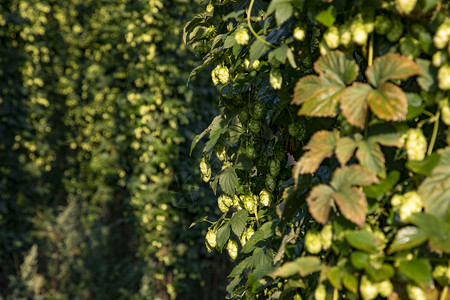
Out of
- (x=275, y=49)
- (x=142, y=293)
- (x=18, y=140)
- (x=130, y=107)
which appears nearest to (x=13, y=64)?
(x=18, y=140)

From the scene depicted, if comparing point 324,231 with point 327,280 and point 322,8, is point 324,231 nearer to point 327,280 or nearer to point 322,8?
point 327,280

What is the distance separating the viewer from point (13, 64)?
16.9ft

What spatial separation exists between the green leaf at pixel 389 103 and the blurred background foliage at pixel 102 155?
217cm

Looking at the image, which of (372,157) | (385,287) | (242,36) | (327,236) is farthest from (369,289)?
(242,36)

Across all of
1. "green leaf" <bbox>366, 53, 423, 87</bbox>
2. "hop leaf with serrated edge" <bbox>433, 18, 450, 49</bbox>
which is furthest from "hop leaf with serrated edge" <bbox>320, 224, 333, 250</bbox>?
"hop leaf with serrated edge" <bbox>433, 18, 450, 49</bbox>

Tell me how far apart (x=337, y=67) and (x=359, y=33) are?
80 mm

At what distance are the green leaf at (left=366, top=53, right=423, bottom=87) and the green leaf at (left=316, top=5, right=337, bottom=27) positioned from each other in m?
0.14

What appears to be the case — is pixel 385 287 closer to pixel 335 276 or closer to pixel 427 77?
pixel 335 276

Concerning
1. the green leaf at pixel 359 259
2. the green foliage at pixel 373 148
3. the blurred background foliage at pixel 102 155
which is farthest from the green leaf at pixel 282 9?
the blurred background foliage at pixel 102 155

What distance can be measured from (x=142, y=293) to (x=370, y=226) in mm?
3290

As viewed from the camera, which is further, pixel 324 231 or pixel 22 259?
pixel 22 259

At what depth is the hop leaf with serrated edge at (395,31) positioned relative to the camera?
0.93m

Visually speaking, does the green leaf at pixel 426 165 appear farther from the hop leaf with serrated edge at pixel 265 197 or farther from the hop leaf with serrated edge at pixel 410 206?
the hop leaf with serrated edge at pixel 265 197

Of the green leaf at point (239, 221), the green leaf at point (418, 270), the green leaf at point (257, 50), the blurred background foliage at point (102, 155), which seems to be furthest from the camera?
the blurred background foliage at point (102, 155)
